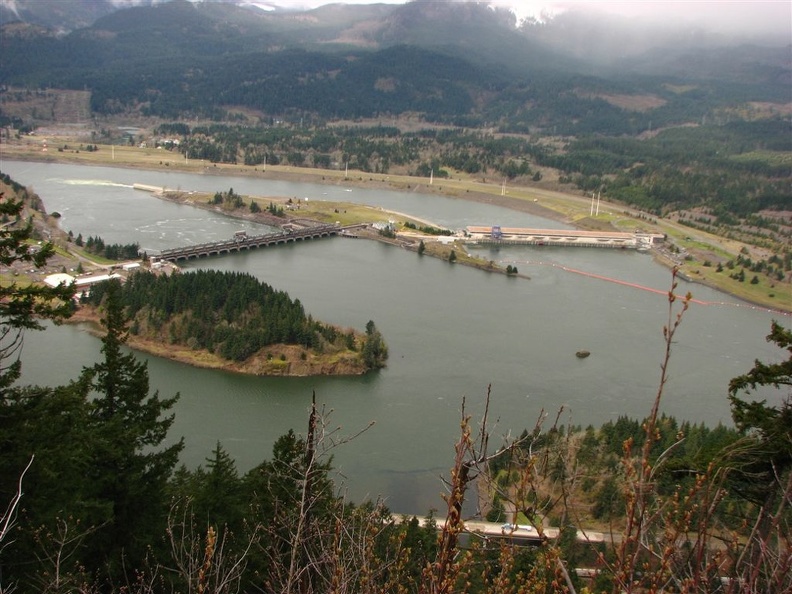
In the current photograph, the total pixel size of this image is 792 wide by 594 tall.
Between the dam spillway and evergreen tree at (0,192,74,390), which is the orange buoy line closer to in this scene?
the dam spillway

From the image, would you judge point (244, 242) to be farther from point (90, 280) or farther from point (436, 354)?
point (436, 354)

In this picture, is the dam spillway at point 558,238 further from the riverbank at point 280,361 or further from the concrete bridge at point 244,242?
the riverbank at point 280,361

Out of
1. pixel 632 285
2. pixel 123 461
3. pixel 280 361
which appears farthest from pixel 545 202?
pixel 123 461

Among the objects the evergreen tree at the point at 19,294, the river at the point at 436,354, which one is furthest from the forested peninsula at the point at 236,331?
the evergreen tree at the point at 19,294

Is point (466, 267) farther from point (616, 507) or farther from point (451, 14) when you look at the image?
point (451, 14)

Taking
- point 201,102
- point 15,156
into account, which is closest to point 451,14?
point 201,102

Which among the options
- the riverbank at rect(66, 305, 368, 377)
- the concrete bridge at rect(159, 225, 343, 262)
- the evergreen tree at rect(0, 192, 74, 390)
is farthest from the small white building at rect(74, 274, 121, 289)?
the evergreen tree at rect(0, 192, 74, 390)
